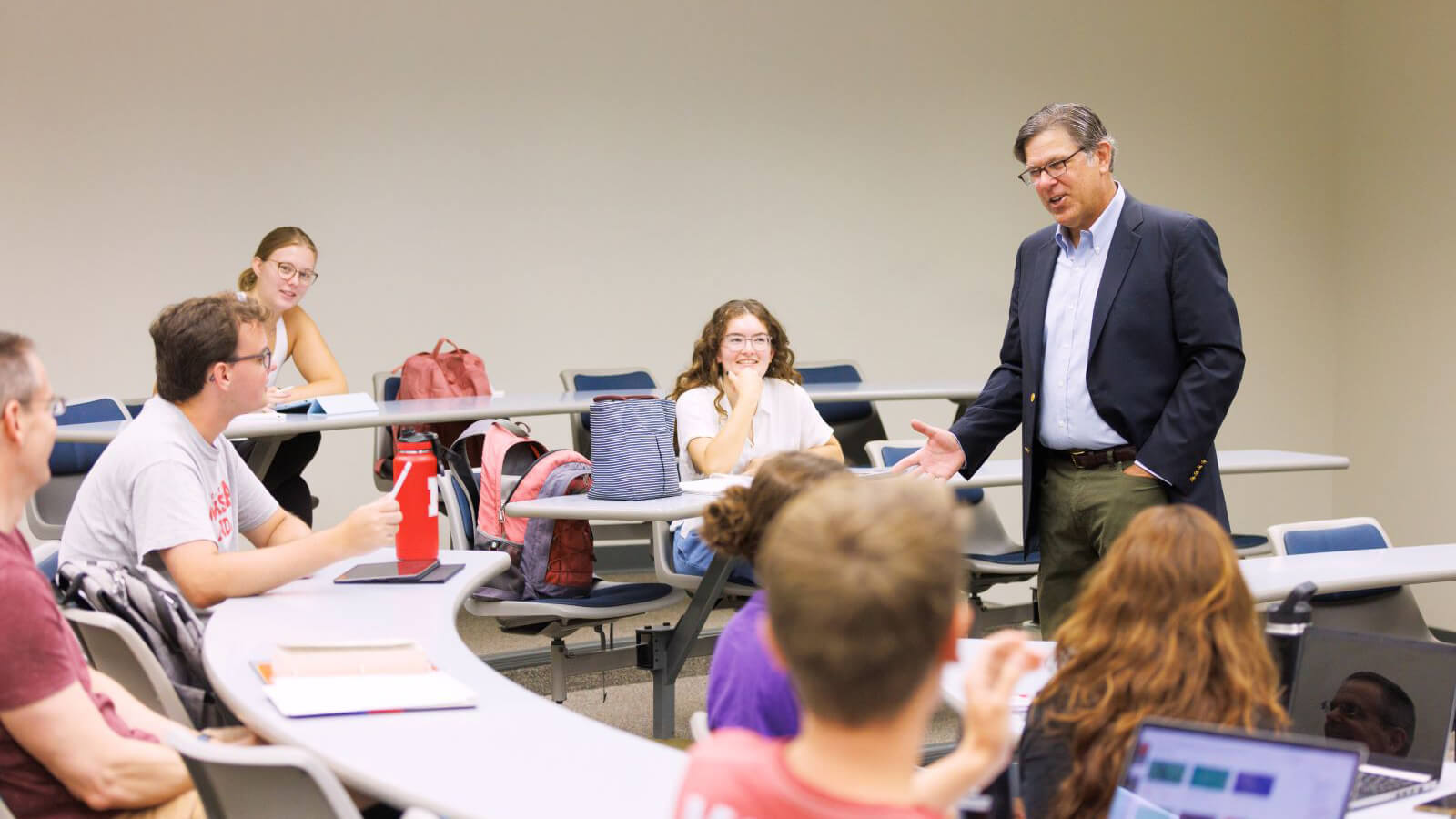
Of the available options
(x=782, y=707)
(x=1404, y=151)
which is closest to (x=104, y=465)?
(x=782, y=707)

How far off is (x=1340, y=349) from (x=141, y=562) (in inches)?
271

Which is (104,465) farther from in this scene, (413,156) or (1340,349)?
(1340,349)

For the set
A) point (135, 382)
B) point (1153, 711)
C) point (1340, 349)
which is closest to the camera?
point (1153, 711)

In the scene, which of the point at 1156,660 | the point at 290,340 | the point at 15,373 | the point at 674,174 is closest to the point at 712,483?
the point at 290,340

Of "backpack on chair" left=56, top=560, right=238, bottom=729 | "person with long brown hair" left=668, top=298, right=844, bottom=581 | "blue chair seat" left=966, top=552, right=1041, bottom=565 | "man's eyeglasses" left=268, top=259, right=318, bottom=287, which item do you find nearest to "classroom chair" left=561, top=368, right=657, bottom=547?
"man's eyeglasses" left=268, top=259, right=318, bottom=287

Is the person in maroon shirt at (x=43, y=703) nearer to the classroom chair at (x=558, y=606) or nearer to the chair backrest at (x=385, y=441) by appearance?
the classroom chair at (x=558, y=606)

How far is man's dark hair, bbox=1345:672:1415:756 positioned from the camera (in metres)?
1.81

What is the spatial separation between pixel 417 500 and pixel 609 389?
3421mm

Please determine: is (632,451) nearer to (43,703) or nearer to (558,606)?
(558,606)

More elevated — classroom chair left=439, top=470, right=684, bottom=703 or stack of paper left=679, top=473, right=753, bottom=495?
stack of paper left=679, top=473, right=753, bottom=495

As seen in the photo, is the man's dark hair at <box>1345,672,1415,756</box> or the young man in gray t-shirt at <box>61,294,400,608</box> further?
the young man in gray t-shirt at <box>61,294,400,608</box>

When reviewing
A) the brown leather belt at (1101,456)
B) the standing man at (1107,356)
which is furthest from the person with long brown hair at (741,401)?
the brown leather belt at (1101,456)

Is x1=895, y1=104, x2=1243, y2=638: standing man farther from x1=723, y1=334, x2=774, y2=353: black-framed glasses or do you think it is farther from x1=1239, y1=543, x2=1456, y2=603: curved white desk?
x1=723, y1=334, x2=774, y2=353: black-framed glasses

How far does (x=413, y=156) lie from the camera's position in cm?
660
